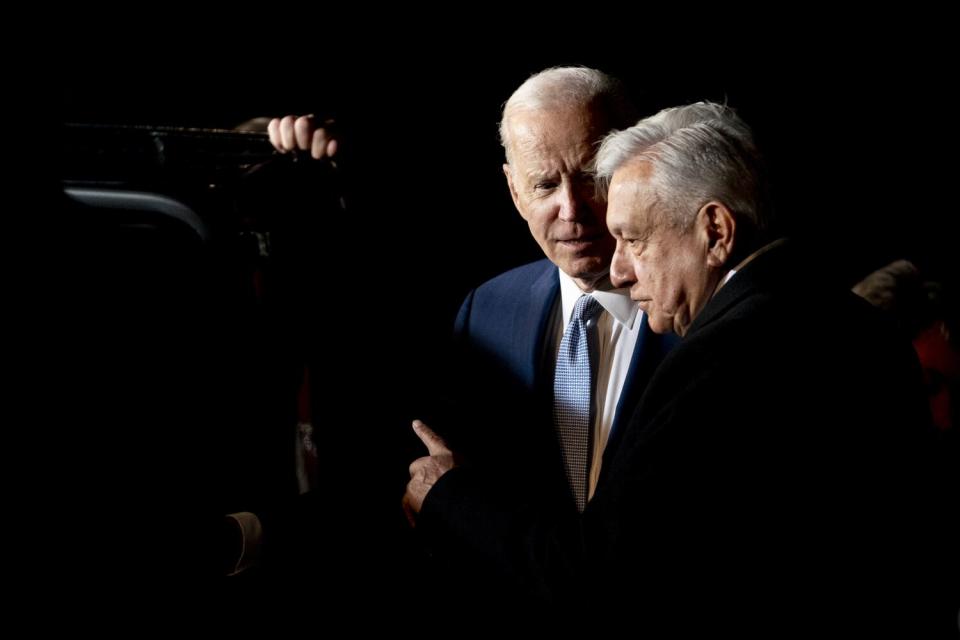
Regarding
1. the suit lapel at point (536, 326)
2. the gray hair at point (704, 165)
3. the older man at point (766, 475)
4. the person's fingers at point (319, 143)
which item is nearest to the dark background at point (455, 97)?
the person's fingers at point (319, 143)

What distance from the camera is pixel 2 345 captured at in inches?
34.6

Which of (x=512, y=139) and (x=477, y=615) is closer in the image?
(x=477, y=615)

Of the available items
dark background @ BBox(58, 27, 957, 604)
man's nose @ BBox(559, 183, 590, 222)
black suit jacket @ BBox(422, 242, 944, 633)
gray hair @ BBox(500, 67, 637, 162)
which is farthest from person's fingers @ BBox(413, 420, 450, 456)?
dark background @ BBox(58, 27, 957, 604)

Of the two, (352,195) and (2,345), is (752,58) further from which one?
(2,345)

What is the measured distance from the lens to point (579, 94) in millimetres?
1765

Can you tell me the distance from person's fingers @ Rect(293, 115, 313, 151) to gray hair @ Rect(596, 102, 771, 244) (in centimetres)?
91

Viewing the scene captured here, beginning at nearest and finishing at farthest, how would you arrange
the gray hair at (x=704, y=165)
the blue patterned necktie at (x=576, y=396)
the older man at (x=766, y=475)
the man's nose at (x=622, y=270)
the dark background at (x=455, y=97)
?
the older man at (x=766, y=475) < the gray hair at (x=704, y=165) < the man's nose at (x=622, y=270) < the blue patterned necktie at (x=576, y=396) < the dark background at (x=455, y=97)

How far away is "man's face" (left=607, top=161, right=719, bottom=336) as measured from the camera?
54.3 inches

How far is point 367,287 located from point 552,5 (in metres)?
1.16

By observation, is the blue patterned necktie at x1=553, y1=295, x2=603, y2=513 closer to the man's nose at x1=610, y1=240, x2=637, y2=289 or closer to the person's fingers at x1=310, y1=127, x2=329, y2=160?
the man's nose at x1=610, y1=240, x2=637, y2=289

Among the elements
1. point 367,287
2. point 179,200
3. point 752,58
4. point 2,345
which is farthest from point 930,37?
point 2,345

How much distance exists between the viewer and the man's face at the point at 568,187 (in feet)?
5.75

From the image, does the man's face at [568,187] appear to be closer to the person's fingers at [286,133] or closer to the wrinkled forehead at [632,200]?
the wrinkled forehead at [632,200]

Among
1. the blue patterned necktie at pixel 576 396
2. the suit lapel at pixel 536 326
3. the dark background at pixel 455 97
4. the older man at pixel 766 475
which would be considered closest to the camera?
the older man at pixel 766 475
